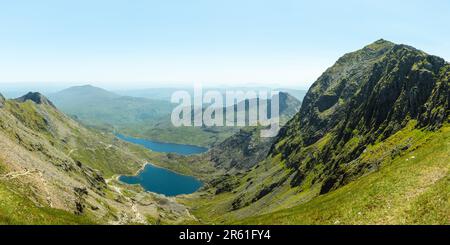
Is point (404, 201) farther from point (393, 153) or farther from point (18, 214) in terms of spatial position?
point (393, 153)

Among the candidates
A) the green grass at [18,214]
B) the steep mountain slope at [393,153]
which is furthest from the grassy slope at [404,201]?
the green grass at [18,214]

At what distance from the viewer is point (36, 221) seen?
142ft

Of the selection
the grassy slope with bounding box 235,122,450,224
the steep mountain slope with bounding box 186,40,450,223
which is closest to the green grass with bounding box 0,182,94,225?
the grassy slope with bounding box 235,122,450,224

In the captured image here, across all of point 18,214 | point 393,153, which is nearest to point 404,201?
point 18,214

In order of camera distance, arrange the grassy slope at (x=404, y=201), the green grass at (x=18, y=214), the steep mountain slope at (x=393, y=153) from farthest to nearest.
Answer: the steep mountain slope at (x=393, y=153)
the grassy slope at (x=404, y=201)
the green grass at (x=18, y=214)

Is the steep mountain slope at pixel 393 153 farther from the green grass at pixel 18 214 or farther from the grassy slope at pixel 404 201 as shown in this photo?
the green grass at pixel 18 214

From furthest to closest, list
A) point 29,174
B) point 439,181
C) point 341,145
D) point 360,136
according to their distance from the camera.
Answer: point 341,145 → point 360,136 → point 29,174 → point 439,181

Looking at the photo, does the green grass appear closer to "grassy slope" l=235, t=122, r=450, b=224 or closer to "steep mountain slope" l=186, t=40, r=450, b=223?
"grassy slope" l=235, t=122, r=450, b=224
